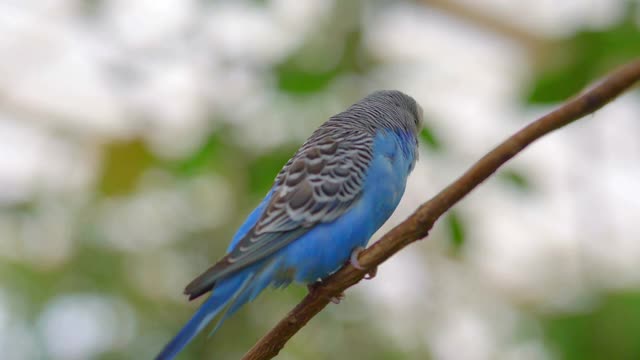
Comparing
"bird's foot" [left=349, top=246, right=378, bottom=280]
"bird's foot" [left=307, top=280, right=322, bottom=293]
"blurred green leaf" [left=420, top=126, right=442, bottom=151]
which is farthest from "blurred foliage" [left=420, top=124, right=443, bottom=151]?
"bird's foot" [left=307, top=280, right=322, bottom=293]

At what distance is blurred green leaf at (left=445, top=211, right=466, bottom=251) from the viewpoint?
9.20 feet

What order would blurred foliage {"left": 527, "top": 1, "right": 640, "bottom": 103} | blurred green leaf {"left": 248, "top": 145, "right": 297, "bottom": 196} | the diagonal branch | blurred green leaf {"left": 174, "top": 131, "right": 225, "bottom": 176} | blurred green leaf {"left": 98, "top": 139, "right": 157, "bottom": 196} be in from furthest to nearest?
blurred green leaf {"left": 98, "top": 139, "right": 157, "bottom": 196}, blurred green leaf {"left": 174, "top": 131, "right": 225, "bottom": 176}, blurred green leaf {"left": 248, "top": 145, "right": 297, "bottom": 196}, blurred foliage {"left": 527, "top": 1, "right": 640, "bottom": 103}, the diagonal branch

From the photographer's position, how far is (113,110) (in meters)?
5.09

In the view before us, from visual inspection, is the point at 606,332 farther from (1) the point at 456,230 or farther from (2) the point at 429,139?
(2) the point at 429,139

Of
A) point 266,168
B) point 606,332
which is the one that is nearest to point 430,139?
point 266,168

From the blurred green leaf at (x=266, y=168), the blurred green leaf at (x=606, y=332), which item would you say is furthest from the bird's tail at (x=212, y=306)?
the blurred green leaf at (x=606, y=332)

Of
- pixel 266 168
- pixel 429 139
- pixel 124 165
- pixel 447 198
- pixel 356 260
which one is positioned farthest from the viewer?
pixel 124 165

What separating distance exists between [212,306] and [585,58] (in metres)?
1.44

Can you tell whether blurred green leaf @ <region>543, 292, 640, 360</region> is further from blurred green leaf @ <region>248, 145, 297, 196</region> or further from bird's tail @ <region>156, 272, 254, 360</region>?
bird's tail @ <region>156, 272, 254, 360</region>

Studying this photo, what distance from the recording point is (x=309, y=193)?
6.77 ft

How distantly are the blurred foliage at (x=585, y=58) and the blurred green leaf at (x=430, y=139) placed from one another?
0.28m

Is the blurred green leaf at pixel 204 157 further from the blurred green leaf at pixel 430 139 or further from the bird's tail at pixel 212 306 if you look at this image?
the bird's tail at pixel 212 306

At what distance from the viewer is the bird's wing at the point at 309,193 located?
1.94 meters

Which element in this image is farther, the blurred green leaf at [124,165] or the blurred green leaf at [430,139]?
the blurred green leaf at [124,165]
